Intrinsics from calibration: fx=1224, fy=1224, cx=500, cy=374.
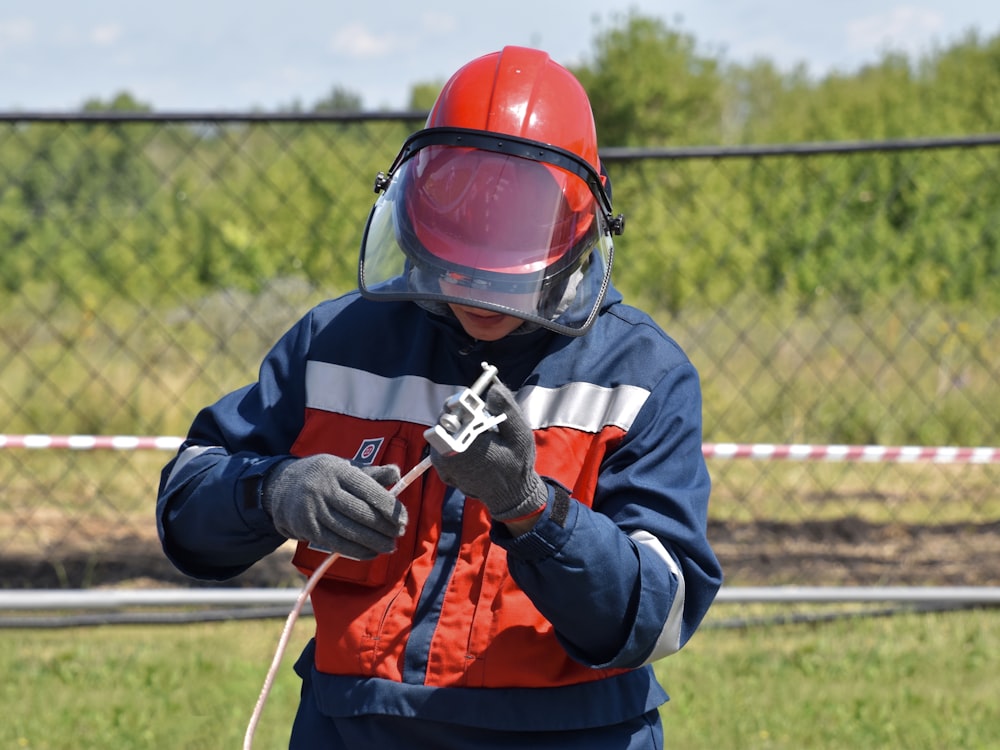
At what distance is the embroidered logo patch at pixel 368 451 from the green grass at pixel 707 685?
7.82 ft

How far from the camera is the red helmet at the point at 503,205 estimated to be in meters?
1.51

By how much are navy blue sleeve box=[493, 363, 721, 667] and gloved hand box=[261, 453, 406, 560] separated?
133 millimetres

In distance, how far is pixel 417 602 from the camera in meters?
1.55

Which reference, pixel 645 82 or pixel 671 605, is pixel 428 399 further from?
pixel 645 82

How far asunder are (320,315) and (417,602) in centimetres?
45

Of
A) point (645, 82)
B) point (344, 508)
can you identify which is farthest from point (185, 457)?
point (645, 82)

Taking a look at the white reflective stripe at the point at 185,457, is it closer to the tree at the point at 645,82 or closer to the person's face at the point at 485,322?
the person's face at the point at 485,322

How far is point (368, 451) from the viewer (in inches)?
63.2

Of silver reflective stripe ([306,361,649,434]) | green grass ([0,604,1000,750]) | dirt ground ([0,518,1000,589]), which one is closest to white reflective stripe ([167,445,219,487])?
silver reflective stripe ([306,361,649,434])

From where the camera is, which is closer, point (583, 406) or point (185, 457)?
point (583, 406)

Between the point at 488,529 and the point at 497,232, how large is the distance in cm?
38

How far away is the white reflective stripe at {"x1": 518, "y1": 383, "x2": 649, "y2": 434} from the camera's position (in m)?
1.56

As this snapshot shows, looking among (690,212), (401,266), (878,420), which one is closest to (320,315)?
(401,266)

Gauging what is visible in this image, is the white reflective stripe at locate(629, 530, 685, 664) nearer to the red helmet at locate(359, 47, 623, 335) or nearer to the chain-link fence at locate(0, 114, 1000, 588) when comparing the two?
the red helmet at locate(359, 47, 623, 335)
